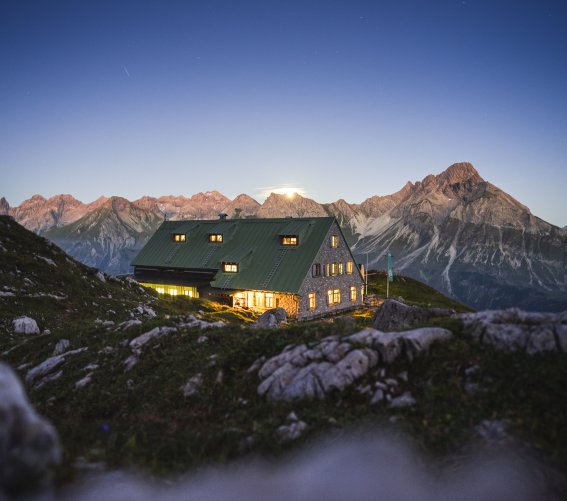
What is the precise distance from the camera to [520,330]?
11570 mm

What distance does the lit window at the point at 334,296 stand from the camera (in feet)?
181

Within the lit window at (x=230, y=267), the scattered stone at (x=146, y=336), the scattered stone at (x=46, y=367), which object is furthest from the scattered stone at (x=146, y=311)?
the lit window at (x=230, y=267)

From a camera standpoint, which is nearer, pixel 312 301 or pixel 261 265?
pixel 312 301

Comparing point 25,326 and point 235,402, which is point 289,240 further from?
point 235,402

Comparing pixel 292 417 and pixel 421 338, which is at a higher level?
pixel 421 338

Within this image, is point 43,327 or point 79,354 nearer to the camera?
point 79,354

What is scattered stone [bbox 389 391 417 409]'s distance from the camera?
10414 millimetres

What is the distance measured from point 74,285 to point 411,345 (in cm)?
3196

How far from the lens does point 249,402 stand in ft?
38.9

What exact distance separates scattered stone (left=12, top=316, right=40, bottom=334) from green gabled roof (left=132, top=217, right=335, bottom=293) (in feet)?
96.1

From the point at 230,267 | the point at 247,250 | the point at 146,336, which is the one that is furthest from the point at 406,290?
the point at 146,336

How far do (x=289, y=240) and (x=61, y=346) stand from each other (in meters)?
39.1

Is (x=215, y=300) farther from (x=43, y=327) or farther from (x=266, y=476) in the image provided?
(x=266, y=476)

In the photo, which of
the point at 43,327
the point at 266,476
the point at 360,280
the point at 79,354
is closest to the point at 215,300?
the point at 360,280
